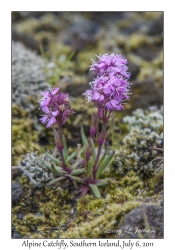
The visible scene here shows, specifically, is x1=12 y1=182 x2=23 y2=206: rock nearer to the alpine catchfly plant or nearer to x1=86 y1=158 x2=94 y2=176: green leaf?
the alpine catchfly plant

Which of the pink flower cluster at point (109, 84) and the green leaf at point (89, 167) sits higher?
the pink flower cluster at point (109, 84)

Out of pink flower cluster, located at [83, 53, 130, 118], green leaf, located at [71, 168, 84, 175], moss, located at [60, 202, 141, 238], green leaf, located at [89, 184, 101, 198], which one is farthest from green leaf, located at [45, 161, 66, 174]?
pink flower cluster, located at [83, 53, 130, 118]

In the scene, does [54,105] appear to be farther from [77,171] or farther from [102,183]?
[102,183]

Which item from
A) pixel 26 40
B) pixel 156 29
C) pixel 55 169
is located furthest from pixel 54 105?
pixel 156 29

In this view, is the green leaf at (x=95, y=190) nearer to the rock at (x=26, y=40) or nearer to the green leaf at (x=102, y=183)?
the green leaf at (x=102, y=183)

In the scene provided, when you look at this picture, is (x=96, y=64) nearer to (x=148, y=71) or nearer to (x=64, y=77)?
(x=64, y=77)

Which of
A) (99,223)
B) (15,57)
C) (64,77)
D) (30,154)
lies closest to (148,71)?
(64,77)

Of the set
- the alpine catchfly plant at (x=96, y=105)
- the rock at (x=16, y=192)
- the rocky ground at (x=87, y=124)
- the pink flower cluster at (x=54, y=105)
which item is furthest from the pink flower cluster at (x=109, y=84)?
the rock at (x=16, y=192)
